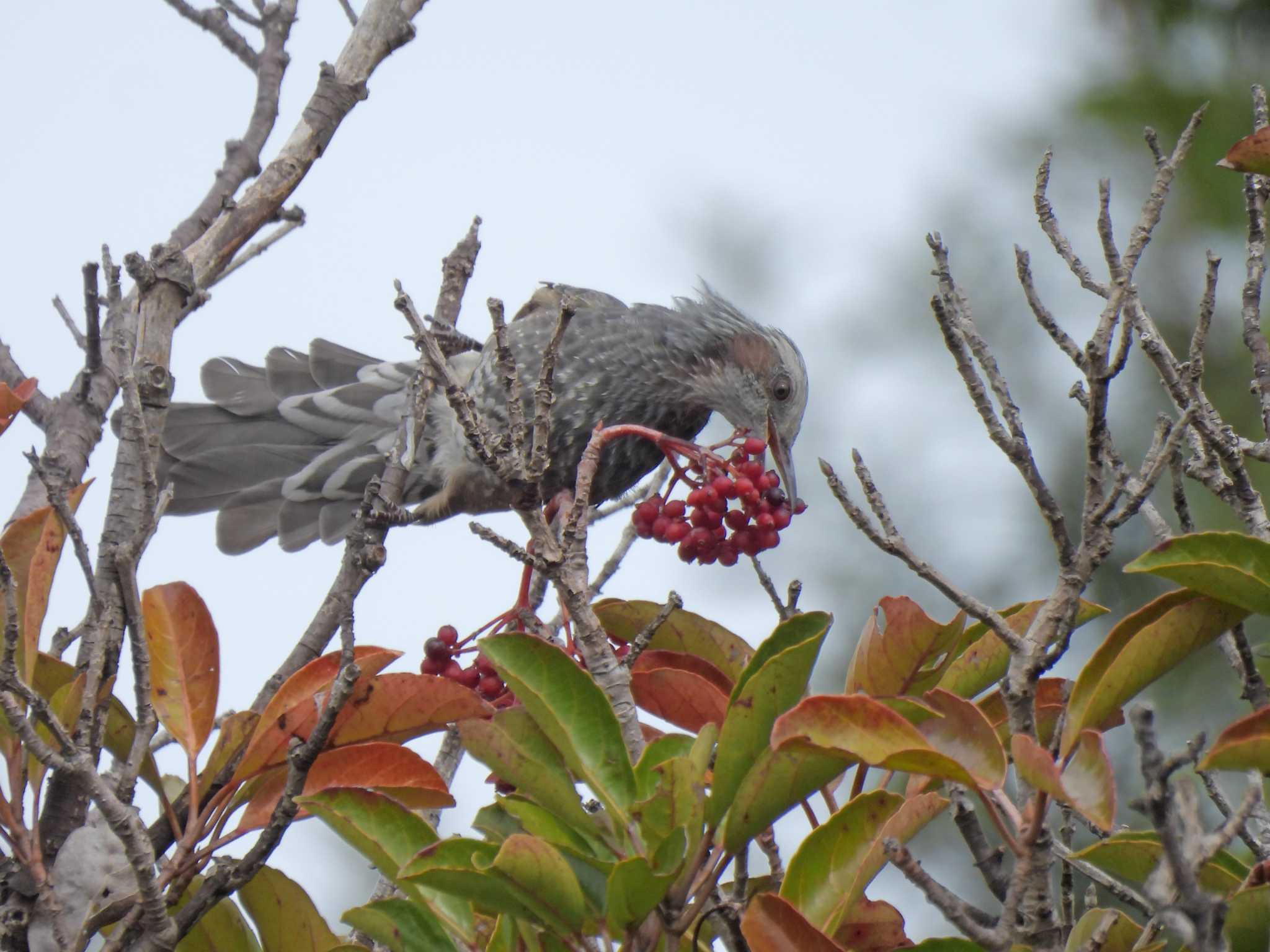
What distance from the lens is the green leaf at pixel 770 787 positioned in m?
1.09

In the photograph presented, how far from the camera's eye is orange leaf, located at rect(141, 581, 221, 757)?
139 cm

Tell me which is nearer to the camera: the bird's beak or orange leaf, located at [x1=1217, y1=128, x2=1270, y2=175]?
orange leaf, located at [x1=1217, y1=128, x2=1270, y2=175]

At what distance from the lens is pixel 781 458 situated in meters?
2.94

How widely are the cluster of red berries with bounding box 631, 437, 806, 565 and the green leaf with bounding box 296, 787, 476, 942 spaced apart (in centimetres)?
65

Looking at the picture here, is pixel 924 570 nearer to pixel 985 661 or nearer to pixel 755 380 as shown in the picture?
pixel 985 661

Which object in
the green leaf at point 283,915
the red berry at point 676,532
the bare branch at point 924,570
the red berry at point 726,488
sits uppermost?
the red berry at point 726,488

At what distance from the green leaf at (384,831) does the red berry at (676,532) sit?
26.0 inches

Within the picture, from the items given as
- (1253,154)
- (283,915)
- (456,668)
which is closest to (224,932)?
(283,915)

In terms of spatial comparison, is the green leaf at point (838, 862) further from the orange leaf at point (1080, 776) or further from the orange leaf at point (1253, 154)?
the orange leaf at point (1253, 154)

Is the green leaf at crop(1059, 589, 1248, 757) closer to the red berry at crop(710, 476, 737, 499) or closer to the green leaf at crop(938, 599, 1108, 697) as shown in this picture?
the green leaf at crop(938, 599, 1108, 697)

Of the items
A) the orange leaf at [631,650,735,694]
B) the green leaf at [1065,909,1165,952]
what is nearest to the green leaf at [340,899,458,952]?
the orange leaf at [631,650,735,694]

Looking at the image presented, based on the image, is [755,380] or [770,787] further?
[755,380]

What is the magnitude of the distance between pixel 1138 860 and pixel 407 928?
627 mm

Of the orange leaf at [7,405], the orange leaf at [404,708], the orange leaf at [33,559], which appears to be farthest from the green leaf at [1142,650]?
the orange leaf at [7,405]
